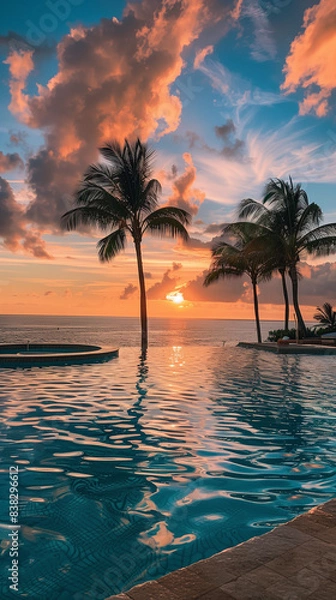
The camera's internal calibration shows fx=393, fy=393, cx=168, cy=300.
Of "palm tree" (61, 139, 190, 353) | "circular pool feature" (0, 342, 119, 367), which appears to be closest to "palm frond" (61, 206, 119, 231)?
"palm tree" (61, 139, 190, 353)

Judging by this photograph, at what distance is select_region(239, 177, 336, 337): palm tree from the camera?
2383cm

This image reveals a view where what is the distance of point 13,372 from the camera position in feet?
38.7

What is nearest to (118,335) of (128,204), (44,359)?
(128,204)

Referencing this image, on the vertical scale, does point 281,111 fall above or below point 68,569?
above

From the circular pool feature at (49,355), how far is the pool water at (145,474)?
143 inches

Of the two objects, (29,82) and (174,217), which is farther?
(174,217)

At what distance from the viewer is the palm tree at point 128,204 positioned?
19625 mm

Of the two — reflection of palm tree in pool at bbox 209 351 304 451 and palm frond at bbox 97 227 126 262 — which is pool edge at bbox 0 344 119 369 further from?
palm frond at bbox 97 227 126 262

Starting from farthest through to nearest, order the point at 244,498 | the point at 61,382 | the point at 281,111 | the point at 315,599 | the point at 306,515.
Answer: the point at 281,111, the point at 61,382, the point at 244,498, the point at 306,515, the point at 315,599

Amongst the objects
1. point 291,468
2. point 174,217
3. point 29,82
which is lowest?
point 291,468

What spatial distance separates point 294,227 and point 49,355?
1799cm

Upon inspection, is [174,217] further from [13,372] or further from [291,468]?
[291,468]

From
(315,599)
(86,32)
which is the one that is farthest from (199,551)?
(86,32)

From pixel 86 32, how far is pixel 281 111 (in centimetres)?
885
